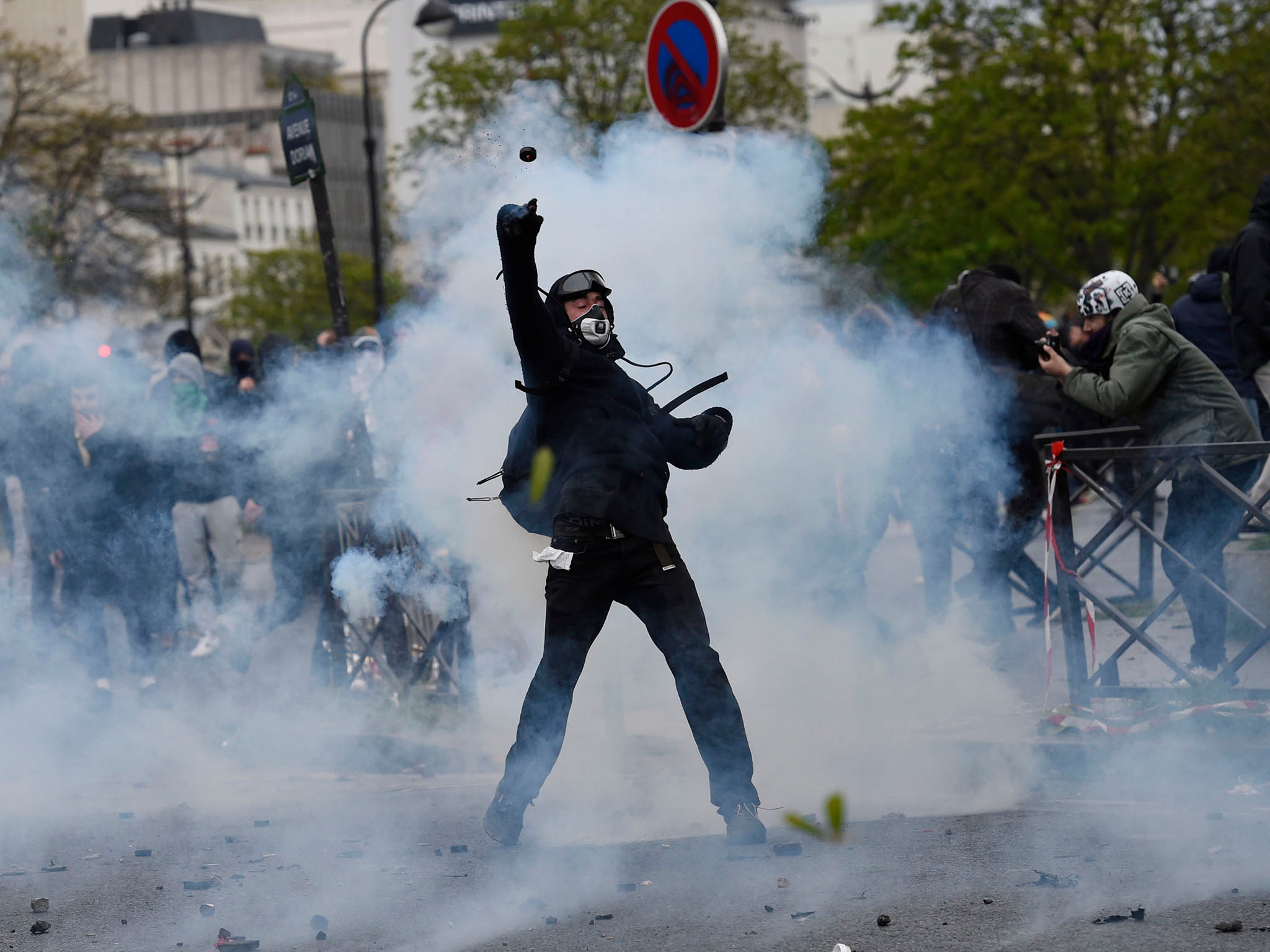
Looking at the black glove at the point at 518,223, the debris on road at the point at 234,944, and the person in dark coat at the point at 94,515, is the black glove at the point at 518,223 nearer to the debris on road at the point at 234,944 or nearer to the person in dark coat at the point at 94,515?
the debris on road at the point at 234,944

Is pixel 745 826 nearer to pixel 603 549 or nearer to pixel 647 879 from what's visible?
pixel 647 879

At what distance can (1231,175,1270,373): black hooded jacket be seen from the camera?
8258 millimetres

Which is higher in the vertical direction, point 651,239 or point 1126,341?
point 651,239

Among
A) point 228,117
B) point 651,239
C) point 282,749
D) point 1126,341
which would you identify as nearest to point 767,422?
point 651,239

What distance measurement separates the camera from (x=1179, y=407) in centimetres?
679

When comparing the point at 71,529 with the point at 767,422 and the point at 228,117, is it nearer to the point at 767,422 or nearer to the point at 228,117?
the point at 767,422

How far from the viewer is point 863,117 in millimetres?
32594

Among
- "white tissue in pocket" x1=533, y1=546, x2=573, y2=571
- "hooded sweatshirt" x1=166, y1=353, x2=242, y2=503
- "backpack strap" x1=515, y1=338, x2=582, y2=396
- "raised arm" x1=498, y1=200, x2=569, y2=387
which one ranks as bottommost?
"white tissue in pocket" x1=533, y1=546, x2=573, y2=571

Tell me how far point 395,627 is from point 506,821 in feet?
8.03

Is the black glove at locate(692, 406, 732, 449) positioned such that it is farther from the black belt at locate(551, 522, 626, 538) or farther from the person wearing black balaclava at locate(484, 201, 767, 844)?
the black belt at locate(551, 522, 626, 538)

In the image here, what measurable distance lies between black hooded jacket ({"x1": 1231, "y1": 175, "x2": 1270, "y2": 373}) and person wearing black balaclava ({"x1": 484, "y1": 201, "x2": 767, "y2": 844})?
398 centimetres

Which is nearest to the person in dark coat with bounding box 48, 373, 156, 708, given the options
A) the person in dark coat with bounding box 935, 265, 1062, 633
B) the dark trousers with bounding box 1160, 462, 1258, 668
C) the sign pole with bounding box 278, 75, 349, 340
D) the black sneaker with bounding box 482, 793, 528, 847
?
the sign pole with bounding box 278, 75, 349, 340

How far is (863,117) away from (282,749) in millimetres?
27241

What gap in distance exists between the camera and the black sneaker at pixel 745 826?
5.25m
